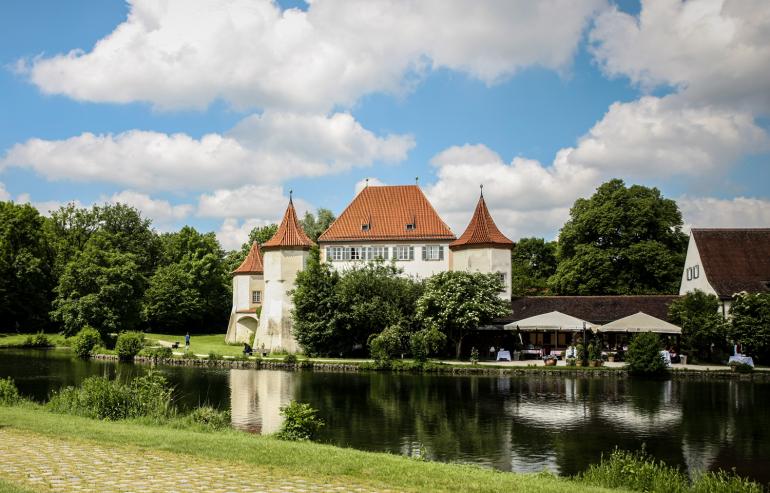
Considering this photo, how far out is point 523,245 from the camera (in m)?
67.8

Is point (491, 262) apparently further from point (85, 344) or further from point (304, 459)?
point (304, 459)

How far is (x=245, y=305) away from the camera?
166 feet

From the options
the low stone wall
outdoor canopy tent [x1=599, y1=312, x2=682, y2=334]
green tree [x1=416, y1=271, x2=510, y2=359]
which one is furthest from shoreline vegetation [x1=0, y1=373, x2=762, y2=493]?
green tree [x1=416, y1=271, x2=510, y2=359]

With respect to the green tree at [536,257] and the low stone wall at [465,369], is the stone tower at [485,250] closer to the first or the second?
the low stone wall at [465,369]

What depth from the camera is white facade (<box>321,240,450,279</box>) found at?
Result: 45344 mm

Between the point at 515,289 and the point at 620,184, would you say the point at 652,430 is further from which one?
the point at 515,289

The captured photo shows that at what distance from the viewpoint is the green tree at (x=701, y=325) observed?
34312 mm

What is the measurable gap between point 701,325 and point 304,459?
95.5 feet

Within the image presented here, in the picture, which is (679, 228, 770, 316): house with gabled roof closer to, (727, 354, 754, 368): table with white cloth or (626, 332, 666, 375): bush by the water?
(727, 354, 754, 368): table with white cloth

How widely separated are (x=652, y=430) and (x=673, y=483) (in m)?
7.53

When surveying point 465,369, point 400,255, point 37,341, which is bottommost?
point 465,369

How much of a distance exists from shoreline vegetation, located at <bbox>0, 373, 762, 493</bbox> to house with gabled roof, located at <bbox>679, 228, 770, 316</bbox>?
26065 millimetres

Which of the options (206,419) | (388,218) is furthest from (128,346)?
(206,419)

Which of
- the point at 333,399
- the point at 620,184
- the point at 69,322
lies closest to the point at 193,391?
the point at 333,399
